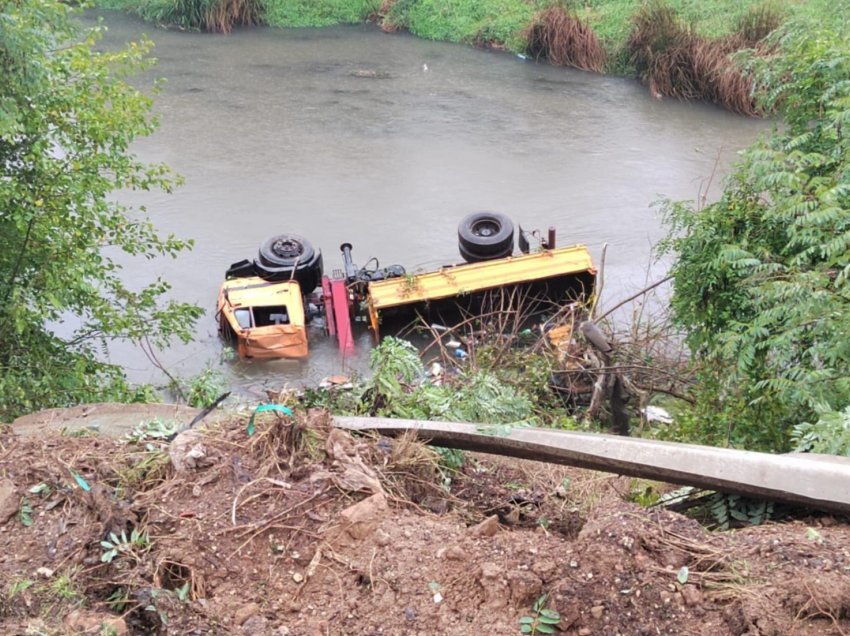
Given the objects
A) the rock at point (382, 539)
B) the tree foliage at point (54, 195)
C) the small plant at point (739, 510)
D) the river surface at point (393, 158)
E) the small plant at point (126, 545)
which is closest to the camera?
the small plant at point (126, 545)

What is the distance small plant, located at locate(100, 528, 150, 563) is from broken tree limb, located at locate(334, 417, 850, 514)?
1273mm

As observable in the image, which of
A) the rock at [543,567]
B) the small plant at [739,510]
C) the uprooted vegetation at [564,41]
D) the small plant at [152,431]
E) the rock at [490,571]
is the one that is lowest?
the small plant at [739,510]

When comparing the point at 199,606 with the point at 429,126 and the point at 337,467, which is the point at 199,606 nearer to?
the point at 337,467

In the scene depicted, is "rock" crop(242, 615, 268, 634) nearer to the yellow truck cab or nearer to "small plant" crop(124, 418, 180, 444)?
"small plant" crop(124, 418, 180, 444)

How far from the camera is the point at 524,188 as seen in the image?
17.4 meters

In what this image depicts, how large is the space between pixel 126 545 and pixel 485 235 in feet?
35.1

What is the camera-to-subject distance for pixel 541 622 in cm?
315

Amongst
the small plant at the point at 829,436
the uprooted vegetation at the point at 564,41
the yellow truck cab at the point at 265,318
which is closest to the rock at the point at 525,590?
the small plant at the point at 829,436

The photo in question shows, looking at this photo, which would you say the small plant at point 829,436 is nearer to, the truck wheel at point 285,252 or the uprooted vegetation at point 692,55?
the truck wheel at point 285,252

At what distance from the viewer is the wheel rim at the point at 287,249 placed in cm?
1364

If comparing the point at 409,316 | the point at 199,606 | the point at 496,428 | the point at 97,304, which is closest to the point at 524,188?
the point at 409,316

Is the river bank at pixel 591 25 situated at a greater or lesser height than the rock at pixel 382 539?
greater

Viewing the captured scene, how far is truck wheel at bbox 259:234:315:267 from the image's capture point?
44.0 ft

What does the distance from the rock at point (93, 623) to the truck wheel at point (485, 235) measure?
10474 millimetres
